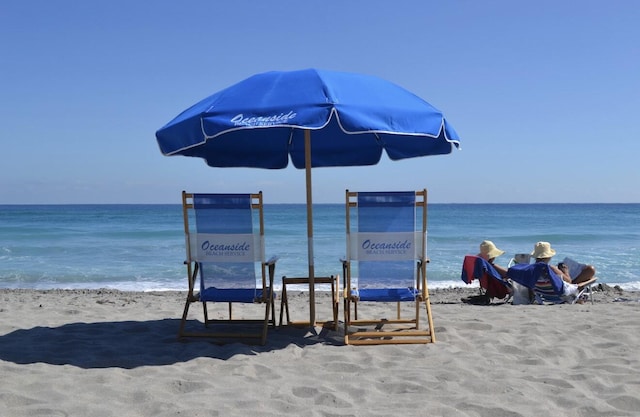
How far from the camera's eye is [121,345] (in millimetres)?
4219

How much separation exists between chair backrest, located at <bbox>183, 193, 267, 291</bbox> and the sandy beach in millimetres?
579

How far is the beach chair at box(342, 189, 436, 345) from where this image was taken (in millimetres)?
4238

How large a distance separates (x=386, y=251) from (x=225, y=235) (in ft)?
3.98

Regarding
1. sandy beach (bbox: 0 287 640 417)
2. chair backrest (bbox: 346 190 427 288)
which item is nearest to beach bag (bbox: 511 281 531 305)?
sandy beach (bbox: 0 287 640 417)

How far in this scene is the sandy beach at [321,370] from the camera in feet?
9.34

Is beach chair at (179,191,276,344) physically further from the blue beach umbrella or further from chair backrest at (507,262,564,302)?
chair backrest at (507,262,564,302)

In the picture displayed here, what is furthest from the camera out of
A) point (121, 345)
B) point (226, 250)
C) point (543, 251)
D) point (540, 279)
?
point (543, 251)

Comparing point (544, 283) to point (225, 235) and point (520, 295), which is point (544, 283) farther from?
point (225, 235)

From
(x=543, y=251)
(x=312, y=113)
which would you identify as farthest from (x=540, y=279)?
(x=312, y=113)

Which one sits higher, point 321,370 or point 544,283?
point 544,283

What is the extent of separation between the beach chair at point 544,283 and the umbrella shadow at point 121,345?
2.64 metres

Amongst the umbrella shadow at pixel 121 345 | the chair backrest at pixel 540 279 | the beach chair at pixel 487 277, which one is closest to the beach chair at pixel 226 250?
the umbrella shadow at pixel 121 345

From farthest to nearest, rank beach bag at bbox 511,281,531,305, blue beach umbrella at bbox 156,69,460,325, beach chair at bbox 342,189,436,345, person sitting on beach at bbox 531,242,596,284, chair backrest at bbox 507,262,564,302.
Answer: person sitting on beach at bbox 531,242,596,284
beach bag at bbox 511,281,531,305
chair backrest at bbox 507,262,564,302
beach chair at bbox 342,189,436,345
blue beach umbrella at bbox 156,69,460,325

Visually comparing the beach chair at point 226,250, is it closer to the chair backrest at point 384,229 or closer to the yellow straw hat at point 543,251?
the chair backrest at point 384,229
